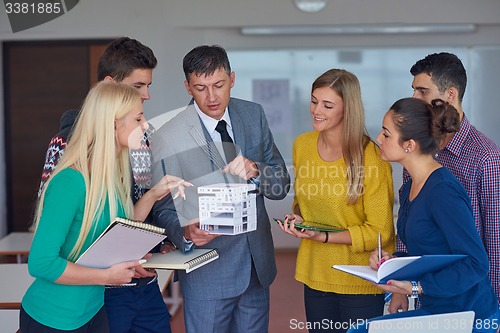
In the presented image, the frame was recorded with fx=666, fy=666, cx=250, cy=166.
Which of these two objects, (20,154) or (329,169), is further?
(20,154)

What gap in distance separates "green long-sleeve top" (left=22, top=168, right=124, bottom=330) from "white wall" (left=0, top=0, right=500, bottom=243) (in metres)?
4.85

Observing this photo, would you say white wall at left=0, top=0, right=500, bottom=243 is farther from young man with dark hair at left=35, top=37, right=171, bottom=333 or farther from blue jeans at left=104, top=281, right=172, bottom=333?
blue jeans at left=104, top=281, right=172, bottom=333

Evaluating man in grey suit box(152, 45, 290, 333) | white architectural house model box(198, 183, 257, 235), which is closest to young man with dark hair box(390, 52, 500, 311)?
man in grey suit box(152, 45, 290, 333)

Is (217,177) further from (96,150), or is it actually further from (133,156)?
(96,150)

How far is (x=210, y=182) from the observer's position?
8.30ft

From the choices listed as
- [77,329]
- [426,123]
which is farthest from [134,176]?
[426,123]

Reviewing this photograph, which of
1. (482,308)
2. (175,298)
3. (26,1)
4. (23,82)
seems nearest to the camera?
(482,308)

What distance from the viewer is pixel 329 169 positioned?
2664 millimetres

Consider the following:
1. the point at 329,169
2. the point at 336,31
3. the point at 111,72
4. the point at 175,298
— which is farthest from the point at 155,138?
the point at 336,31

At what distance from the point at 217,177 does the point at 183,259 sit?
1.27ft

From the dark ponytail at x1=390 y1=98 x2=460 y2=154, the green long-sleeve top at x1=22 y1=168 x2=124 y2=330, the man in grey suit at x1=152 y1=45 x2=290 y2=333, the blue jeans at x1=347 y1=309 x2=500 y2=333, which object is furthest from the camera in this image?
the man in grey suit at x1=152 y1=45 x2=290 y2=333

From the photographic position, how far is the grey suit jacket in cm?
253

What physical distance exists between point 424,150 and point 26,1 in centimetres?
540

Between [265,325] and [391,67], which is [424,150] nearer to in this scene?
[265,325]
